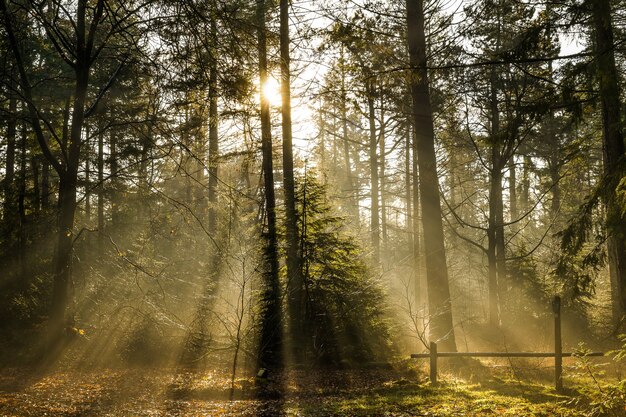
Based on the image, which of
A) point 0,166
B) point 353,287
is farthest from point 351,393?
point 0,166

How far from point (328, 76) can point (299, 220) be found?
3.47m

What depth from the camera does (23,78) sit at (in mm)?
9797

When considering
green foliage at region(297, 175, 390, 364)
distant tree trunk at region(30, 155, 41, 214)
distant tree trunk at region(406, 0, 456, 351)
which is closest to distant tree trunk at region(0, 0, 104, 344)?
distant tree trunk at region(30, 155, 41, 214)

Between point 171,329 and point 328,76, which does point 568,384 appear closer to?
point 328,76

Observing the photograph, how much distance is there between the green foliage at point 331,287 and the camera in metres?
11.9

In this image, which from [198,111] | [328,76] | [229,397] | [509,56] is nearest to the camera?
[198,111]

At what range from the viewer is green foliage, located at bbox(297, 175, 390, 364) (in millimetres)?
11938

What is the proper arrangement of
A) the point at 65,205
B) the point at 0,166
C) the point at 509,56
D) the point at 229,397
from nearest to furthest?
1. the point at 509,56
2. the point at 229,397
3. the point at 65,205
4. the point at 0,166

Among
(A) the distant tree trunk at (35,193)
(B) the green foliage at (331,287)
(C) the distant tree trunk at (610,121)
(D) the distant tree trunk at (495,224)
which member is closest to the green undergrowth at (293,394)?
(B) the green foliage at (331,287)

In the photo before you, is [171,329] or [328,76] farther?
[171,329]

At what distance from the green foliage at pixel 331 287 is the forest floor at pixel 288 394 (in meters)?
0.78

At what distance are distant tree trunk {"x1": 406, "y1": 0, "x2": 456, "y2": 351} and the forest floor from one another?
56.3 inches

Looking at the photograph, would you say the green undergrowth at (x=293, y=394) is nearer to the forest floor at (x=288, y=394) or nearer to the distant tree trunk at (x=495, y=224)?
the forest floor at (x=288, y=394)

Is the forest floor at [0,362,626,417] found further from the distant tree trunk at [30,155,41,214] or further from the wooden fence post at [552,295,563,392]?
the distant tree trunk at [30,155,41,214]
